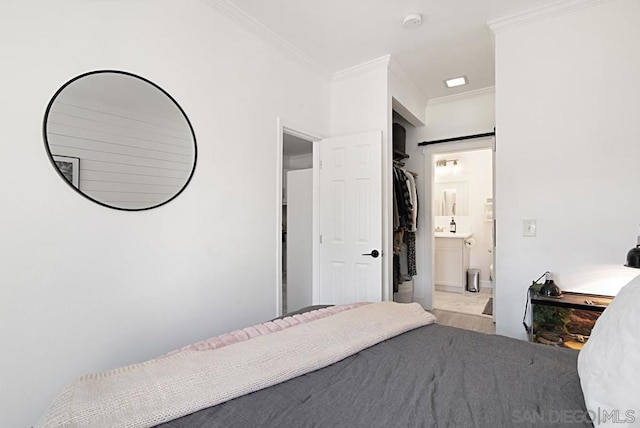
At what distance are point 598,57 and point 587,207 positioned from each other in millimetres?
1020

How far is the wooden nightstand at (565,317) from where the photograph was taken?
193 cm

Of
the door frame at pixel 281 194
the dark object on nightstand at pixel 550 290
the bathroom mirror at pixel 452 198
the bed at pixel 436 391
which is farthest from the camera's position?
the bathroom mirror at pixel 452 198

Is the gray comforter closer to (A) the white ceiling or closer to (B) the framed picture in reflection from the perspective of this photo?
(B) the framed picture in reflection

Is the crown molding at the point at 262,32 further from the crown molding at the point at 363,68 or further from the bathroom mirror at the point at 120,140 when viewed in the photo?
the bathroom mirror at the point at 120,140

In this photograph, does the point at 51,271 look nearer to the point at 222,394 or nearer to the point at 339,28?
the point at 222,394

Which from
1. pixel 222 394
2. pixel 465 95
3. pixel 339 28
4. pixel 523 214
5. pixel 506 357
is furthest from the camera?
pixel 465 95

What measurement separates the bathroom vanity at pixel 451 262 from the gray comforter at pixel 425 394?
4.16 m

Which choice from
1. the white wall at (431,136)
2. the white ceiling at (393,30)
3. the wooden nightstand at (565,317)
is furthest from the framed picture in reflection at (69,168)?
the white wall at (431,136)

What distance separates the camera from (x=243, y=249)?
2410mm

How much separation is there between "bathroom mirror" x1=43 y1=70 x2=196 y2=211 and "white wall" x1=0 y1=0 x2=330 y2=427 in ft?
0.17

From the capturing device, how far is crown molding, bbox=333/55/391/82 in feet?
9.92

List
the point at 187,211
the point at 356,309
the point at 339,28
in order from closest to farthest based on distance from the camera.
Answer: the point at 356,309 < the point at 187,211 < the point at 339,28

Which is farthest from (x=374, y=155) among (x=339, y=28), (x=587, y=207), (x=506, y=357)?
(x=506, y=357)

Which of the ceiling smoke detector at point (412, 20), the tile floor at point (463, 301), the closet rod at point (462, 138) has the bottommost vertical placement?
the tile floor at point (463, 301)
